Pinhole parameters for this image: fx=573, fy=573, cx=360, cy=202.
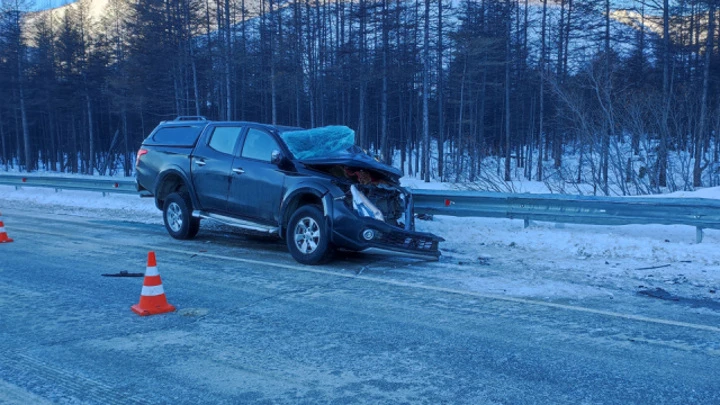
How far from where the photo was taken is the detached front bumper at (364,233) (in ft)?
24.8

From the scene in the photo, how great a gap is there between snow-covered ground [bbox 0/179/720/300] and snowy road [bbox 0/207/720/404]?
0.33 m

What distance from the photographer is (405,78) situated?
127ft

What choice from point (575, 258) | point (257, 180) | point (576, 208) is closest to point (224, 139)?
point (257, 180)

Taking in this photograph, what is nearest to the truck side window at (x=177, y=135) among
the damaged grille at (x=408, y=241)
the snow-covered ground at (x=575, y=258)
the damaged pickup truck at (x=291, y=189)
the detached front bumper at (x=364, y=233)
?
the damaged pickup truck at (x=291, y=189)

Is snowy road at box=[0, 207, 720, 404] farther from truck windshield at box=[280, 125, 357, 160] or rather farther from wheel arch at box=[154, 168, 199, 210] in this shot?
wheel arch at box=[154, 168, 199, 210]

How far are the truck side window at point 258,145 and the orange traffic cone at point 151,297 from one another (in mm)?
3310

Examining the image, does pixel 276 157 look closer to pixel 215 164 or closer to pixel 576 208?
pixel 215 164

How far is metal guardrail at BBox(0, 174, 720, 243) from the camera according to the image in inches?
344

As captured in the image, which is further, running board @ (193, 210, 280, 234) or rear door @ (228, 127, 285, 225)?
running board @ (193, 210, 280, 234)

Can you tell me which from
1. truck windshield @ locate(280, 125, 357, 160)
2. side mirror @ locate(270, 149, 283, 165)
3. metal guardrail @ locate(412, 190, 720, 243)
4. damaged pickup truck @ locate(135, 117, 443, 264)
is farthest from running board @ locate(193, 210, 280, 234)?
metal guardrail @ locate(412, 190, 720, 243)

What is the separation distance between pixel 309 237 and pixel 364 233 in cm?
86

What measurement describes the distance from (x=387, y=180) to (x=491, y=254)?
1.96 m

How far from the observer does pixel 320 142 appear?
8508mm

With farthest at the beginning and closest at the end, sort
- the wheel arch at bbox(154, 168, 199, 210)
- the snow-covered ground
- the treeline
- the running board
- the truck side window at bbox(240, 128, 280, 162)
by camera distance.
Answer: the treeline
the wheel arch at bbox(154, 168, 199, 210)
the truck side window at bbox(240, 128, 280, 162)
the running board
the snow-covered ground
